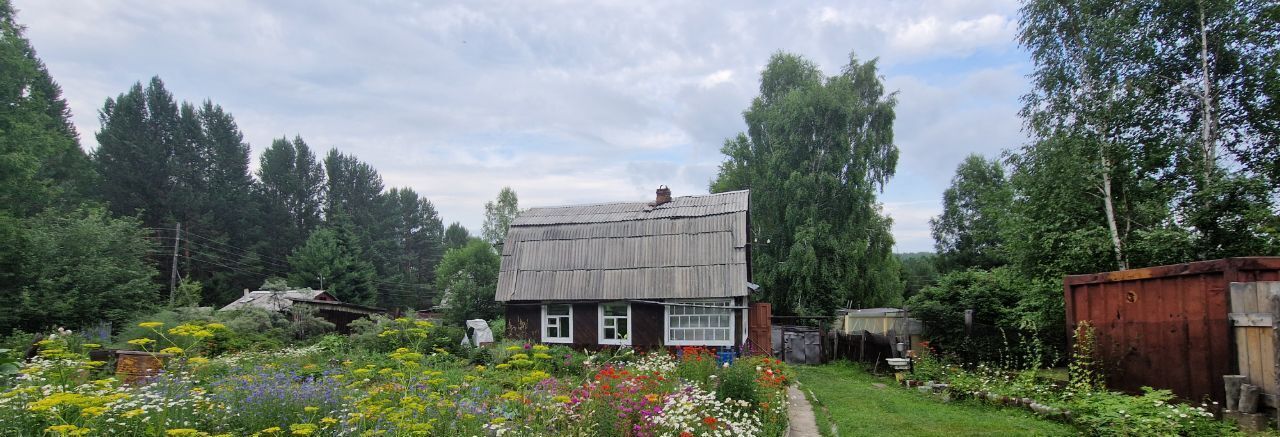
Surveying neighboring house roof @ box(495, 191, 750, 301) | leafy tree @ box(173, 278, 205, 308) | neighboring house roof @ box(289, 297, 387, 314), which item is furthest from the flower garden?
leafy tree @ box(173, 278, 205, 308)

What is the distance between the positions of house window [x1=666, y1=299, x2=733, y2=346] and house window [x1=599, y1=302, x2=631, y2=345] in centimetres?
124

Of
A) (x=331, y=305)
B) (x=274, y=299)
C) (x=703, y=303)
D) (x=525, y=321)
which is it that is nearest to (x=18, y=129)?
(x=274, y=299)

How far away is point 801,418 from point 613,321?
894 cm

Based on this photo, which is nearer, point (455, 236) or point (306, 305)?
point (306, 305)

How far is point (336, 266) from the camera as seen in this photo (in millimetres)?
39406

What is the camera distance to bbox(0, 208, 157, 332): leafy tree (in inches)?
672

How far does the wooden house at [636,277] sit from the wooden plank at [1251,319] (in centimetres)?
1003

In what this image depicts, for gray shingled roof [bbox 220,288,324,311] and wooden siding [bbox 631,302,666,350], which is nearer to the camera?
wooden siding [bbox 631,302,666,350]

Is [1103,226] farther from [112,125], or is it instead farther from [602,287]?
[112,125]

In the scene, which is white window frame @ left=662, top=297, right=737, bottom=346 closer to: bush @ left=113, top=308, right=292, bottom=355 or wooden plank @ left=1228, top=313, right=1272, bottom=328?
bush @ left=113, top=308, right=292, bottom=355

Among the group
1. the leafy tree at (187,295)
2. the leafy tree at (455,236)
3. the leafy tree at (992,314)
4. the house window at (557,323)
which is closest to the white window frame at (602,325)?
the house window at (557,323)

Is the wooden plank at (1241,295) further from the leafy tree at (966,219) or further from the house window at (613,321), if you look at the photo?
the leafy tree at (966,219)

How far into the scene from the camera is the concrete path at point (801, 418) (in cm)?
788

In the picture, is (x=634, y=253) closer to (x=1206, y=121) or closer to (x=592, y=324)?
(x=592, y=324)
